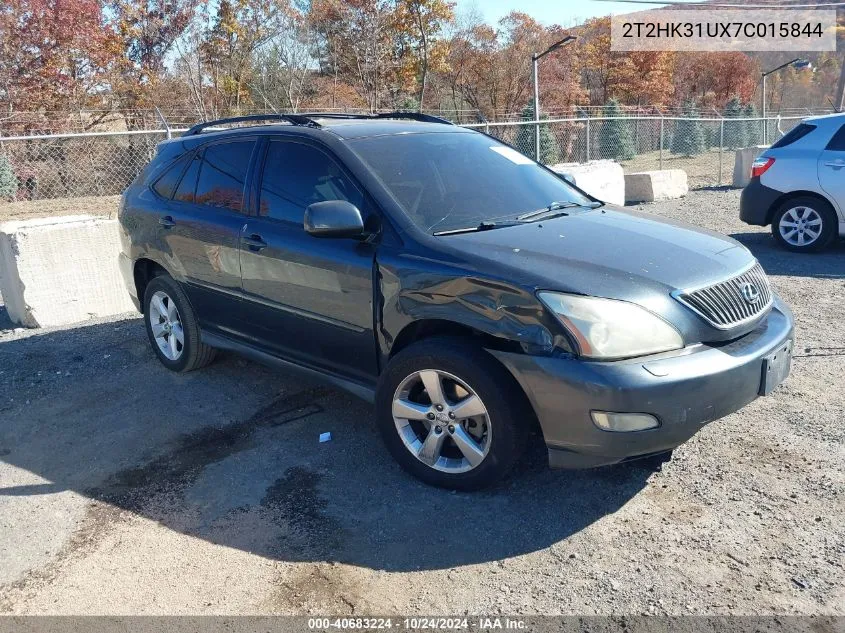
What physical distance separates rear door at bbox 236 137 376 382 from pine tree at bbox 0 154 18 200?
13.5m

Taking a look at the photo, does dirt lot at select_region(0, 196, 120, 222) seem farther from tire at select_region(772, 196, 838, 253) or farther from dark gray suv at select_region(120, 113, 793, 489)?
tire at select_region(772, 196, 838, 253)

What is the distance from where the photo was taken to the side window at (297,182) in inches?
159

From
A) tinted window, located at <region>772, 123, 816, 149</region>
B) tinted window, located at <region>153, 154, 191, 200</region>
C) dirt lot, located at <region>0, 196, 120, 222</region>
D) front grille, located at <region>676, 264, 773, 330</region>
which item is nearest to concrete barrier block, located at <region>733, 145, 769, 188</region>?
tinted window, located at <region>772, 123, 816, 149</region>

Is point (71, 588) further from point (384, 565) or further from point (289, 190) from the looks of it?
point (289, 190)

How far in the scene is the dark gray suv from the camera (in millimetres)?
3074

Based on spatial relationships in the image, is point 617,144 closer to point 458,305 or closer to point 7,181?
point 7,181

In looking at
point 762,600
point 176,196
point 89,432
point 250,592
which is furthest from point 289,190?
point 762,600

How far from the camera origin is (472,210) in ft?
13.0

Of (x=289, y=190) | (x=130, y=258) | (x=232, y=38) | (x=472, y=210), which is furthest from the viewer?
(x=232, y=38)

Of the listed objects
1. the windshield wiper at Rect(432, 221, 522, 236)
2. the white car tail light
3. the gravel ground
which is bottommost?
the gravel ground

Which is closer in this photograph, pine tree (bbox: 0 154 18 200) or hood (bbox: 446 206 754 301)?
hood (bbox: 446 206 754 301)

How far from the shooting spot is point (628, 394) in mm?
2959

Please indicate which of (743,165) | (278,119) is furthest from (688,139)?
(278,119)

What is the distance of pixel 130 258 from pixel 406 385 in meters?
3.09
